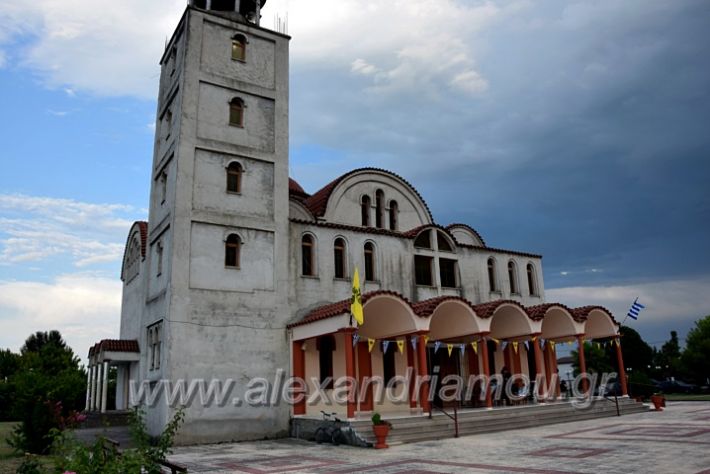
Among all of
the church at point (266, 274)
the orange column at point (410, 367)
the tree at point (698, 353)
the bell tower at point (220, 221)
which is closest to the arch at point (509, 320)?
the church at point (266, 274)

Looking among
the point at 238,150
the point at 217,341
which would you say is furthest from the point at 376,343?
the point at 238,150

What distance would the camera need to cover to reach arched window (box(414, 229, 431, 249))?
23.5 m

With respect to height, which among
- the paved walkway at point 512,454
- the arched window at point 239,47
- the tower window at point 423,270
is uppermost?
the arched window at point 239,47

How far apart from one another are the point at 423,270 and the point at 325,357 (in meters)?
6.07

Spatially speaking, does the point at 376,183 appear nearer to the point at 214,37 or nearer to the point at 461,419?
the point at 214,37

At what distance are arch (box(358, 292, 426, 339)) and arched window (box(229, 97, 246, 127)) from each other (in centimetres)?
839

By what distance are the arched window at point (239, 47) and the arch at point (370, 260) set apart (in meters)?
8.77

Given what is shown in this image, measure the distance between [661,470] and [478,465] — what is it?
330 cm

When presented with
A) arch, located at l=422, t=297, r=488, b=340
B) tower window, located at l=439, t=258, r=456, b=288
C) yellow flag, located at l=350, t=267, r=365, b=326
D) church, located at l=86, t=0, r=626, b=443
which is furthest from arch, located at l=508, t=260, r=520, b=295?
yellow flag, located at l=350, t=267, r=365, b=326

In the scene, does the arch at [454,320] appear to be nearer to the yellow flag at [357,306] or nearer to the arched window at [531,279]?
the yellow flag at [357,306]

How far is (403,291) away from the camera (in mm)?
22516

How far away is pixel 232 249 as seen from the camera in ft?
64.0

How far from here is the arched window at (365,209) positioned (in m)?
23.8

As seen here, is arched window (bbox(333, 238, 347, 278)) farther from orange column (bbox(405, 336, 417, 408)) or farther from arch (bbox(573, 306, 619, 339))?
arch (bbox(573, 306, 619, 339))
